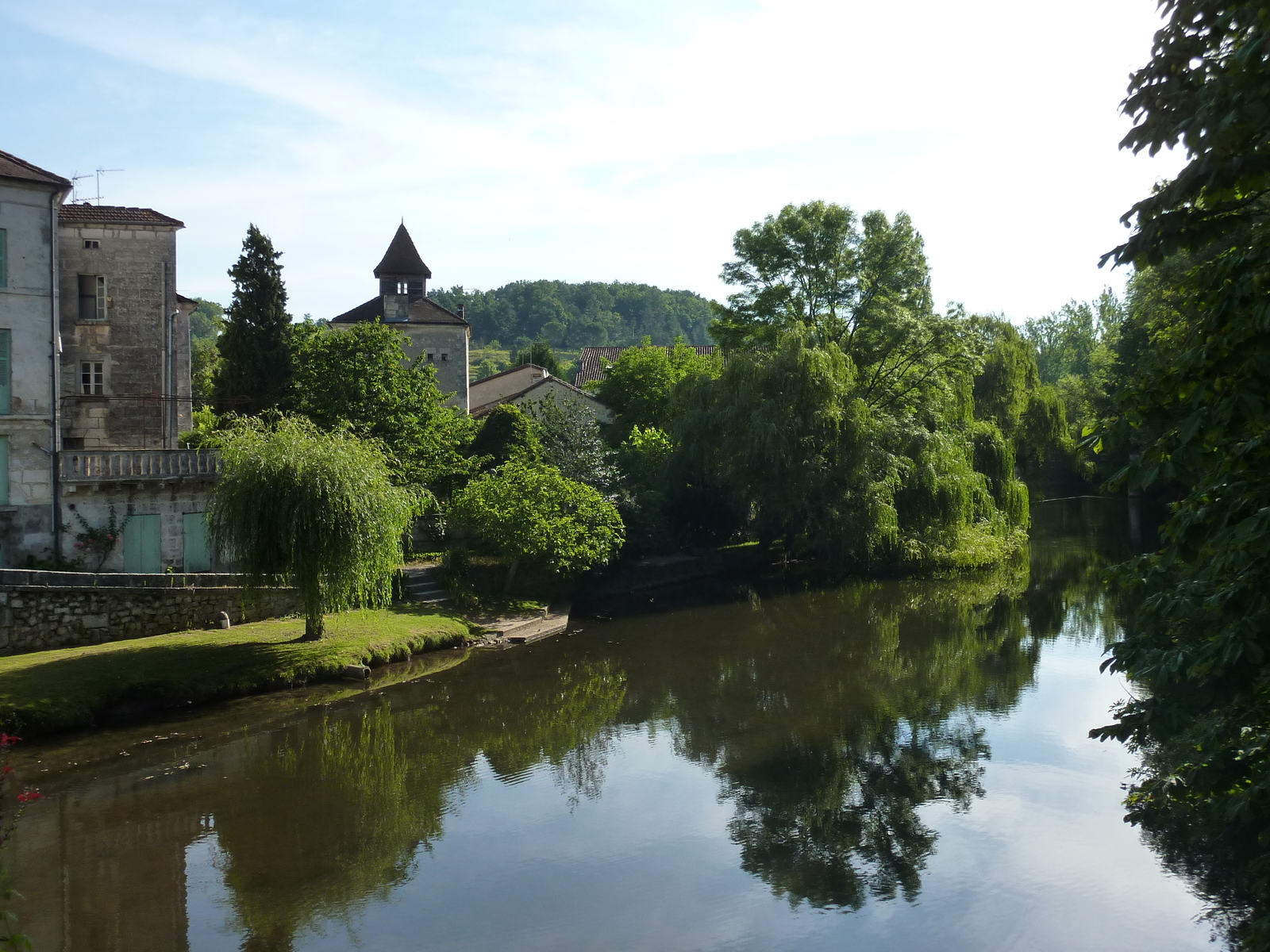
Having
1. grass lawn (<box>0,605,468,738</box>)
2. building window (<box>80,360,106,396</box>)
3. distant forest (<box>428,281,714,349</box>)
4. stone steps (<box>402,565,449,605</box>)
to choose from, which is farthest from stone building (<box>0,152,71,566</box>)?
distant forest (<box>428,281,714,349</box>)


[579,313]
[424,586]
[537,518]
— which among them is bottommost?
[424,586]

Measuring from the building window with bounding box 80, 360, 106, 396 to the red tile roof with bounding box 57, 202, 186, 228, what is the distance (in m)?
3.52

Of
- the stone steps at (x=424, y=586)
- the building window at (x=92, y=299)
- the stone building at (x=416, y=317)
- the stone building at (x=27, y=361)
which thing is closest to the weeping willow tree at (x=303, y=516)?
the stone building at (x=27, y=361)

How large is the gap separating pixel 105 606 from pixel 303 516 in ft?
14.6

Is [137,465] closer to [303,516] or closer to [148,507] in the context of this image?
[148,507]

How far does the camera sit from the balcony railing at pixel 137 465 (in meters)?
20.7

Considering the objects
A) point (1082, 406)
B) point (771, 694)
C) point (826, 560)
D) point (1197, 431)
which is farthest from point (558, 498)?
point (1082, 406)

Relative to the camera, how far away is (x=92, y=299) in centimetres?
2517

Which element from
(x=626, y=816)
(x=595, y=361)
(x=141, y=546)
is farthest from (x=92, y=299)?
(x=595, y=361)

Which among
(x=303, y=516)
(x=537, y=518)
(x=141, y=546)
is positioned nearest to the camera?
(x=303, y=516)

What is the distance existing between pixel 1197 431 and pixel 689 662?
15.3m

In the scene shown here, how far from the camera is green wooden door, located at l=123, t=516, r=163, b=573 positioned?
2141 cm

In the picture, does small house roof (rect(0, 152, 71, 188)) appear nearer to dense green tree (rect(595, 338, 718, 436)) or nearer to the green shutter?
the green shutter

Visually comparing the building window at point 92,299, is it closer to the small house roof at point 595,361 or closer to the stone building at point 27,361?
the stone building at point 27,361
